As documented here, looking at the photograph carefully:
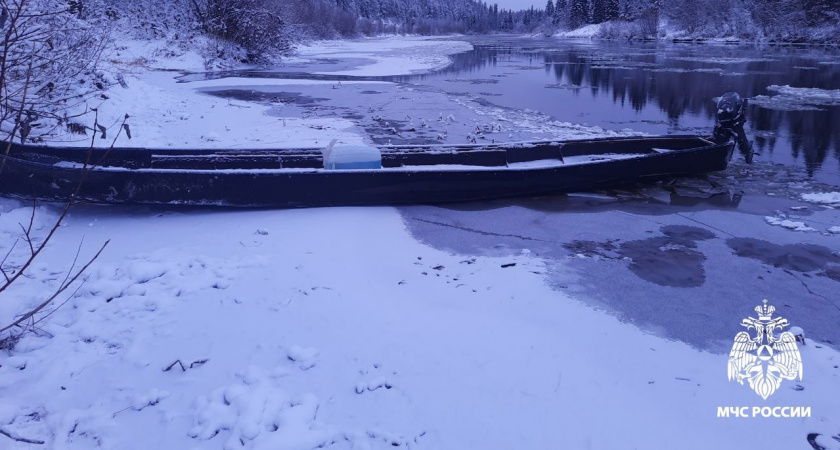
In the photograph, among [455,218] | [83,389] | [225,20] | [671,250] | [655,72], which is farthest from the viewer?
[225,20]

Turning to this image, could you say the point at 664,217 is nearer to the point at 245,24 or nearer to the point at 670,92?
the point at 670,92

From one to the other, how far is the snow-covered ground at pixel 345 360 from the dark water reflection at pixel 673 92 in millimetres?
7220

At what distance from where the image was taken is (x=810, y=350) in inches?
147

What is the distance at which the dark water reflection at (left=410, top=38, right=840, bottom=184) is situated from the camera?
11531 mm

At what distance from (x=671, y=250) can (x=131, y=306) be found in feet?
A: 17.2

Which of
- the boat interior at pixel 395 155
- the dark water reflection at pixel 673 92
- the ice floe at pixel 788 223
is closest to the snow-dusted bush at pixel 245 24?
the dark water reflection at pixel 673 92

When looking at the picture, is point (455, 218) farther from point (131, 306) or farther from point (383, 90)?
point (383, 90)

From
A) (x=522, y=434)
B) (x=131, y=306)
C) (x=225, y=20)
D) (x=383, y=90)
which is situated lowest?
(x=522, y=434)

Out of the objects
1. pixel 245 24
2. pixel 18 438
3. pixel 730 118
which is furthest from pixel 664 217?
pixel 245 24

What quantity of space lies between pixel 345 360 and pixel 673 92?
1859 cm

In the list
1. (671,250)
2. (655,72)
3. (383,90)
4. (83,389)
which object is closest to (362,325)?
(83,389)

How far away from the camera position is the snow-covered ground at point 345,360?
118 inches

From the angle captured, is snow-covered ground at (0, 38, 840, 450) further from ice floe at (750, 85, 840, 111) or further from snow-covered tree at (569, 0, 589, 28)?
snow-covered tree at (569, 0, 589, 28)

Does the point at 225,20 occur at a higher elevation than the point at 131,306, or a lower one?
higher
